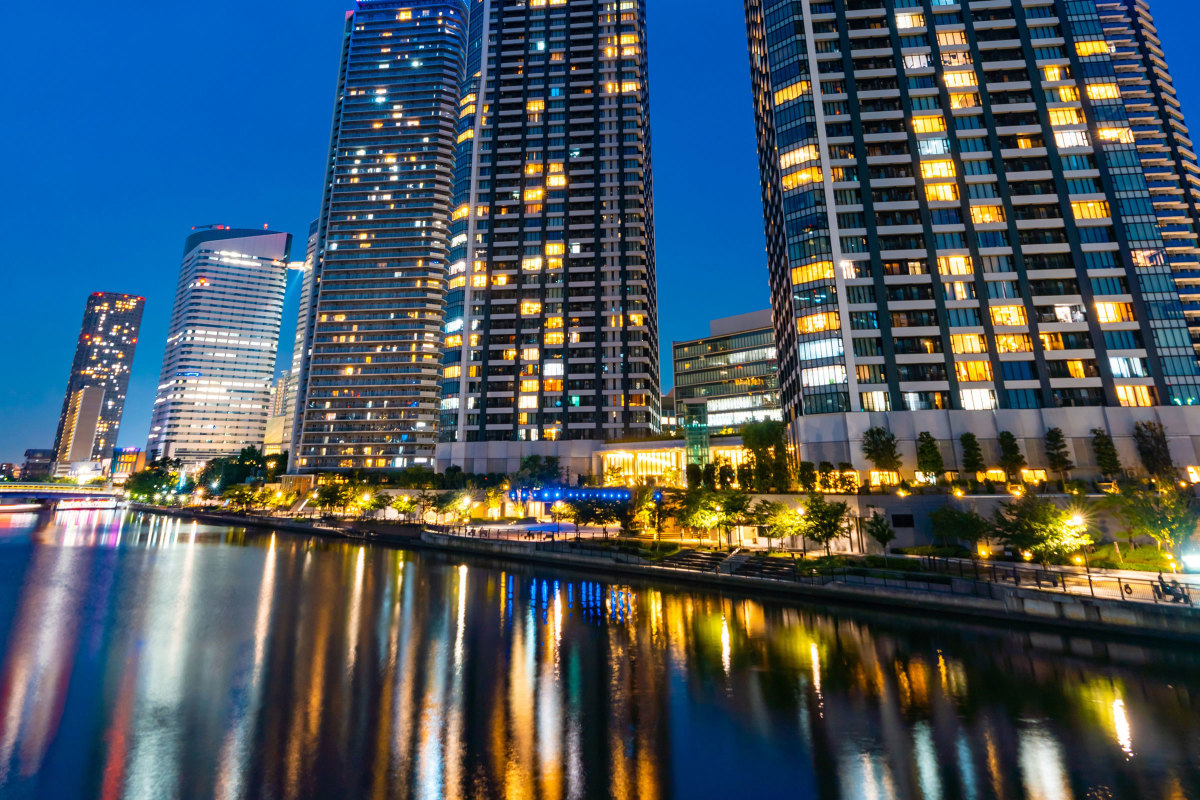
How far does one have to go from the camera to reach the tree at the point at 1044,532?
1583 inches

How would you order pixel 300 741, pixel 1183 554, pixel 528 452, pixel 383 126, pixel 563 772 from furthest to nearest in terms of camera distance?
pixel 383 126, pixel 528 452, pixel 1183 554, pixel 300 741, pixel 563 772

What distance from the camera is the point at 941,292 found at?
251ft

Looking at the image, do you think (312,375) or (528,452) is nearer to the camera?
(528,452)

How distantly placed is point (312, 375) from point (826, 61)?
512 feet

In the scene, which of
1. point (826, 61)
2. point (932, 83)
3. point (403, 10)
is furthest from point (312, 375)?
point (932, 83)

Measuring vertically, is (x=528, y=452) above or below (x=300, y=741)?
above

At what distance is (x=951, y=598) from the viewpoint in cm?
3512

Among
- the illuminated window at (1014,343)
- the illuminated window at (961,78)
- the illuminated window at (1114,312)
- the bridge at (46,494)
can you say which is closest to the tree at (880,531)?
the illuminated window at (1014,343)

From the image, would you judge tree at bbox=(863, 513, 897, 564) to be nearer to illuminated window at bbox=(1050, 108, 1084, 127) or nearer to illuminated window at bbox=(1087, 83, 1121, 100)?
illuminated window at bbox=(1050, 108, 1084, 127)

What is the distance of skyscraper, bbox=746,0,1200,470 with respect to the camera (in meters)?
72.6

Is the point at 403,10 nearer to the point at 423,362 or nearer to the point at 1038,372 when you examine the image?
the point at 423,362

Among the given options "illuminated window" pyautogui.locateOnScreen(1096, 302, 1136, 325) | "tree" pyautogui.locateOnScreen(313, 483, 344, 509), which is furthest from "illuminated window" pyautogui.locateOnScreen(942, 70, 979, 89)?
"tree" pyautogui.locateOnScreen(313, 483, 344, 509)

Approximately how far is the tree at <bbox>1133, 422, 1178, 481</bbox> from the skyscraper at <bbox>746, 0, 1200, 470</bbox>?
5317 mm

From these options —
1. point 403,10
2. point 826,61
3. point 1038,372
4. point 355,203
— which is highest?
point 403,10
